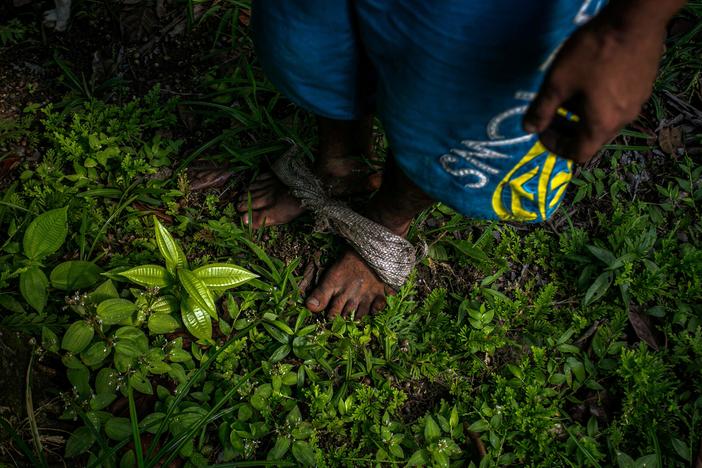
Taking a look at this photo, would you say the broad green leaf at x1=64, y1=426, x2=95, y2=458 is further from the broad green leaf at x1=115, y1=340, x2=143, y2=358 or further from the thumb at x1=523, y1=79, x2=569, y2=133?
the thumb at x1=523, y1=79, x2=569, y2=133

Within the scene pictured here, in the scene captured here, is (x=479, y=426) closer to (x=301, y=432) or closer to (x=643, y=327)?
(x=301, y=432)

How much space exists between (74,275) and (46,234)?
167 mm

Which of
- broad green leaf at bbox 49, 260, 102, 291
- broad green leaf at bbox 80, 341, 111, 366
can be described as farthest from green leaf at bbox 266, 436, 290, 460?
broad green leaf at bbox 49, 260, 102, 291

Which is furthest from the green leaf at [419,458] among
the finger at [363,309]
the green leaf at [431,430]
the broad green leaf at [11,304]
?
the broad green leaf at [11,304]

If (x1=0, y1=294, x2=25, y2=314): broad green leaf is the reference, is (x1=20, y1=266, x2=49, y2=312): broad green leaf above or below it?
above

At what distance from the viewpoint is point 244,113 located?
223cm

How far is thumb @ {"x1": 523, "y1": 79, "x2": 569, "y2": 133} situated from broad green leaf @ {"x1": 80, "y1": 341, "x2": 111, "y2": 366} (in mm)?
1468

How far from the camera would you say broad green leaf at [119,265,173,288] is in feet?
5.62

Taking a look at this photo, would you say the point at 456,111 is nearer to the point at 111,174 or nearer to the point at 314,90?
the point at 314,90

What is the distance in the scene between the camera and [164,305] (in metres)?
1.79

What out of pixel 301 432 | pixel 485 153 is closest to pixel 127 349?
pixel 301 432

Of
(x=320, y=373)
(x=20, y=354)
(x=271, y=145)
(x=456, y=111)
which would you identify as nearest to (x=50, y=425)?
(x=20, y=354)

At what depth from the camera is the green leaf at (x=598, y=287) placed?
207 cm

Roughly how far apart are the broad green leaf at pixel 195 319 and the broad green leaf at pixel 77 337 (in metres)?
0.29
